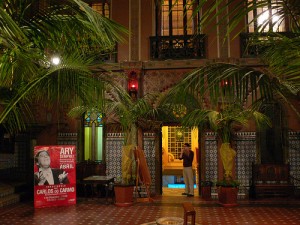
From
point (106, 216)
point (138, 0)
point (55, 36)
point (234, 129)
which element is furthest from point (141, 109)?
point (55, 36)

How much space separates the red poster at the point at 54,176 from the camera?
8.71 metres

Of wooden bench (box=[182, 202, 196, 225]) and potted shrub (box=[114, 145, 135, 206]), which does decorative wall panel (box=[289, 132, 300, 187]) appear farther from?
wooden bench (box=[182, 202, 196, 225])

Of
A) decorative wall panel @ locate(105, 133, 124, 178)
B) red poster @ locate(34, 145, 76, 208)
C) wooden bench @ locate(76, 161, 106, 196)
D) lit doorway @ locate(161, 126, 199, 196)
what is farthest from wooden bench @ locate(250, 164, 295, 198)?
red poster @ locate(34, 145, 76, 208)

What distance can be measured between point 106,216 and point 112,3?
6034 mm

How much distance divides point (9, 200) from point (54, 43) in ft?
23.4

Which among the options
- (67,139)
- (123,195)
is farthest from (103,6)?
(123,195)

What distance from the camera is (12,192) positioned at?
9500mm

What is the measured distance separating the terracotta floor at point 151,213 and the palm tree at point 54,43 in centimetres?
447

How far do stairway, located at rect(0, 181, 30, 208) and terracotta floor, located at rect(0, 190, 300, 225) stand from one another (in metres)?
0.21

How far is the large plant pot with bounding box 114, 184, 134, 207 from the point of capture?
28.9 ft

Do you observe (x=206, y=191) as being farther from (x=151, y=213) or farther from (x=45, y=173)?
(x=45, y=173)

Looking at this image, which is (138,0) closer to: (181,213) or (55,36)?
(181,213)

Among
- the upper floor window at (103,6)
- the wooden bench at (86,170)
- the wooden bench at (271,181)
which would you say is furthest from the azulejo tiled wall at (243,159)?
the upper floor window at (103,6)

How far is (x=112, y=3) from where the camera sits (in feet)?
35.7
